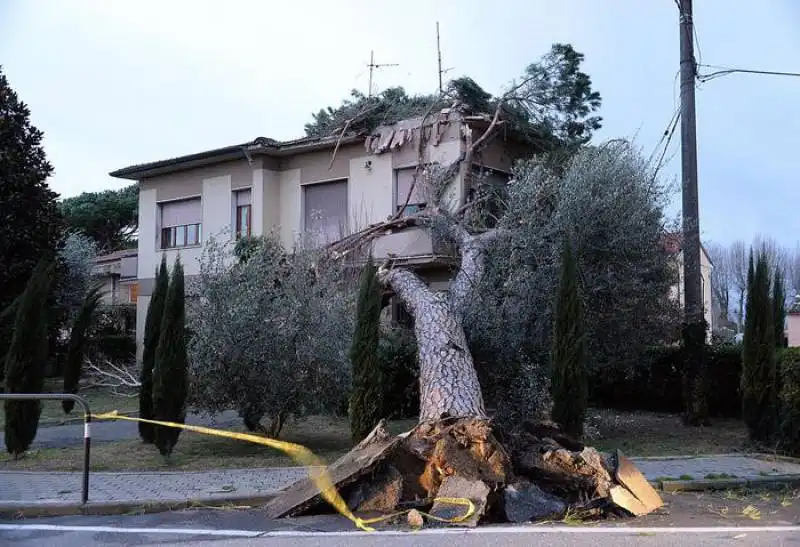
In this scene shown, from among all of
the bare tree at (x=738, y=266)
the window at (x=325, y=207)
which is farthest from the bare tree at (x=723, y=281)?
the window at (x=325, y=207)

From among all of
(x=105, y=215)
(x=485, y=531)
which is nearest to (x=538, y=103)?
(x=485, y=531)

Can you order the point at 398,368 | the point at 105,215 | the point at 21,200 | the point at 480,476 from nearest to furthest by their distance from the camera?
1. the point at 480,476
2. the point at 398,368
3. the point at 21,200
4. the point at 105,215

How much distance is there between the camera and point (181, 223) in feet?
79.1

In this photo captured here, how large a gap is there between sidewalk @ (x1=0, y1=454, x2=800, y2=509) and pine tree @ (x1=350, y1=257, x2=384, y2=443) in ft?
4.37

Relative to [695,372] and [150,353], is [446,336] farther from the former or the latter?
[695,372]

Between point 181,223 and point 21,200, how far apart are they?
4.81m

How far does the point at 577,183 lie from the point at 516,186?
1256 millimetres

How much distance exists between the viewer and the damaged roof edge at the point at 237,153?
2075cm

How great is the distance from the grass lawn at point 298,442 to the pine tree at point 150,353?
311mm

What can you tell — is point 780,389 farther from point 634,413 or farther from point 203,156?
point 203,156

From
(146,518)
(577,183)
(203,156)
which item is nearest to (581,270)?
(577,183)

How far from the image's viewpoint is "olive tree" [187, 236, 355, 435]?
11125mm

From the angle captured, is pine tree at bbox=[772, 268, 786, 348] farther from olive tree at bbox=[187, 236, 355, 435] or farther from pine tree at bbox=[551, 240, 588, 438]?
olive tree at bbox=[187, 236, 355, 435]

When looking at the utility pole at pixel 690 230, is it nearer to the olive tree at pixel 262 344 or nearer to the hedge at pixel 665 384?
the hedge at pixel 665 384
